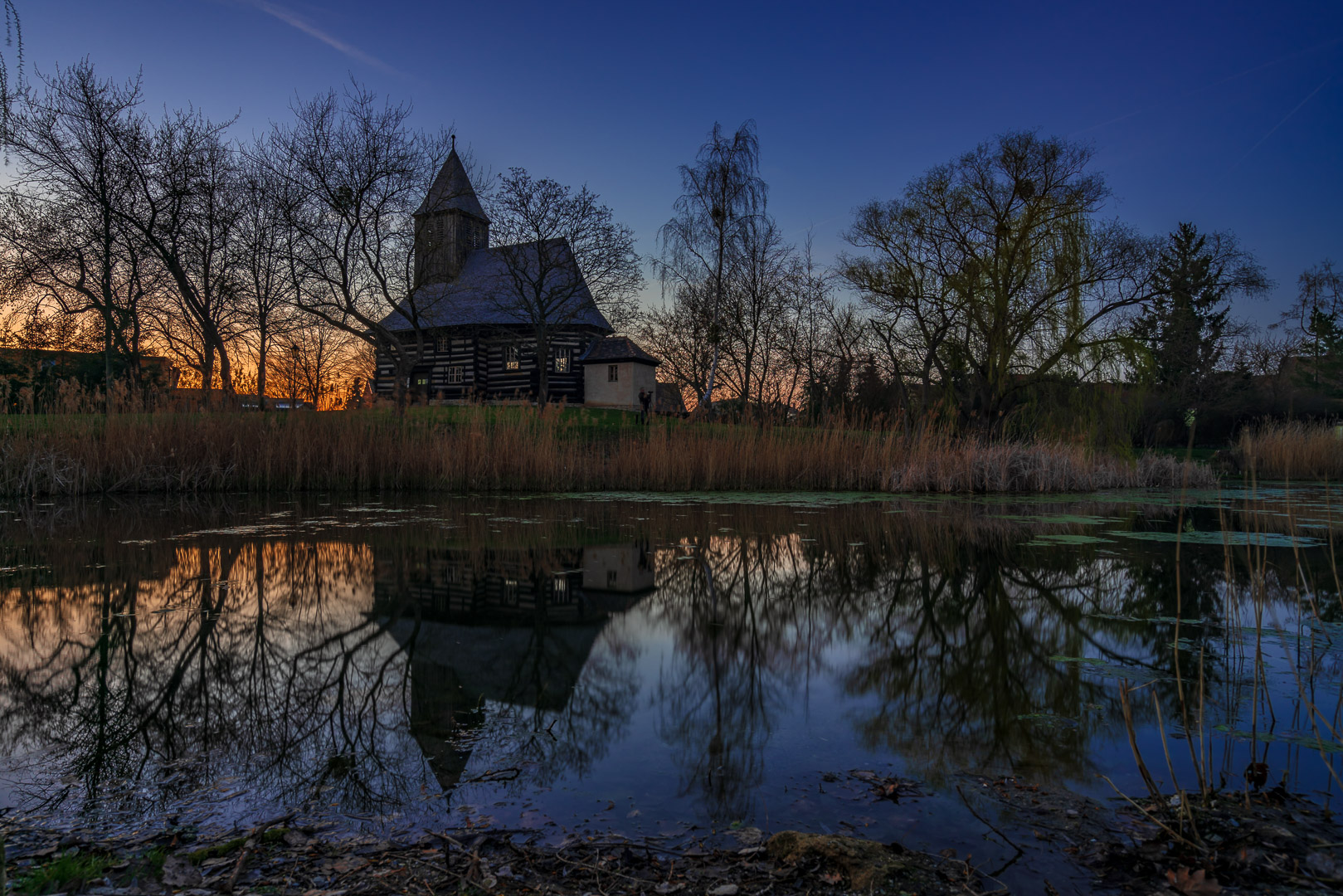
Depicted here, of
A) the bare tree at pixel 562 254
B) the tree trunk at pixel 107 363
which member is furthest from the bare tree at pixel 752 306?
the tree trunk at pixel 107 363

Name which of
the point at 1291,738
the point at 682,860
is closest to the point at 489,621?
the point at 682,860

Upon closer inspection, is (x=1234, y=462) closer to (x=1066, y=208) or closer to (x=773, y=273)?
(x=1066, y=208)

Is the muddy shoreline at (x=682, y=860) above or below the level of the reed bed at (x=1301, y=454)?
below

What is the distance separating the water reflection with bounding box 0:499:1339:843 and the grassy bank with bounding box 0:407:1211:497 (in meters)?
3.83

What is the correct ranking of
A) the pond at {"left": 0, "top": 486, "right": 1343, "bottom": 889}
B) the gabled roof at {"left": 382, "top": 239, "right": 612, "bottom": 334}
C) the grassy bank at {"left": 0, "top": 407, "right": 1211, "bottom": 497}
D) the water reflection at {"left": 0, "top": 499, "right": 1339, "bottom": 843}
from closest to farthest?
the pond at {"left": 0, "top": 486, "right": 1343, "bottom": 889} < the water reflection at {"left": 0, "top": 499, "right": 1339, "bottom": 843} < the grassy bank at {"left": 0, "top": 407, "right": 1211, "bottom": 497} < the gabled roof at {"left": 382, "top": 239, "right": 612, "bottom": 334}

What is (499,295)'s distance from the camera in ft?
90.9

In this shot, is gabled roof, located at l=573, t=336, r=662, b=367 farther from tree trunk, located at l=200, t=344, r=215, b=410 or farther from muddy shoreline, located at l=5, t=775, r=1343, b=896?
muddy shoreline, located at l=5, t=775, r=1343, b=896

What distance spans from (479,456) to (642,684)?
7779 millimetres

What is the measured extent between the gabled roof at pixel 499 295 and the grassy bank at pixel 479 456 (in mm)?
12746

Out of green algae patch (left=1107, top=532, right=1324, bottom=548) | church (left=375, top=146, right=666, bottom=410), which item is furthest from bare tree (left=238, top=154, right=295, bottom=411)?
green algae patch (left=1107, top=532, right=1324, bottom=548)

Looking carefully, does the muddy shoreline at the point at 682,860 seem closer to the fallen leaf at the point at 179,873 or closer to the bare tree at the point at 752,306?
the fallen leaf at the point at 179,873

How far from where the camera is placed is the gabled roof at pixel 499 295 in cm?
2302

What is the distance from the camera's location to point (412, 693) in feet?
7.73

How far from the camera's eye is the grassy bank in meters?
8.52
